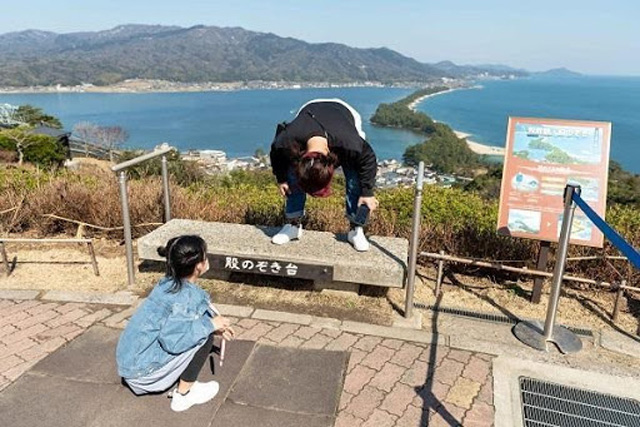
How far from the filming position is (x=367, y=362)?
298 cm

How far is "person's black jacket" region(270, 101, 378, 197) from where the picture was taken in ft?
11.5

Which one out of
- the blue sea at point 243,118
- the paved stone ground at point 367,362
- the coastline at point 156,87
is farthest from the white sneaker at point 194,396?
the coastline at point 156,87

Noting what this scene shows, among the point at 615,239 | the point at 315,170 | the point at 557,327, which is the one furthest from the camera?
the point at 557,327

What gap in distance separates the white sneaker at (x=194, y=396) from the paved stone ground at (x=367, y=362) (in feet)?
1.95

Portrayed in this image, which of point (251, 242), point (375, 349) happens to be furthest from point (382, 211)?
point (375, 349)

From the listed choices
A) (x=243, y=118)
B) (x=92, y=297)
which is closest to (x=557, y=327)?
(x=92, y=297)

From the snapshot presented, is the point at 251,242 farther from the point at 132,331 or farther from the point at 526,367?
the point at 526,367

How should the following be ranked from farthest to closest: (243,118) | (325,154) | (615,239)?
(243,118), (325,154), (615,239)

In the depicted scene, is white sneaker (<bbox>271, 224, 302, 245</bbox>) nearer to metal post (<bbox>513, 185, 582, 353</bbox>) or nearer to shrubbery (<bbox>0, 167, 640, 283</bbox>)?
shrubbery (<bbox>0, 167, 640, 283</bbox>)

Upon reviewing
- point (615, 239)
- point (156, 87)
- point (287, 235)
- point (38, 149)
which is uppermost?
point (156, 87)

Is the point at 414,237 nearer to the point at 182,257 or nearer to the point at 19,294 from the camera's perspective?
the point at 182,257

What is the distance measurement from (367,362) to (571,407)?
1.18 m

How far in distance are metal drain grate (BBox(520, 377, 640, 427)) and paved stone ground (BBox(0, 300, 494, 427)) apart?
23 centimetres

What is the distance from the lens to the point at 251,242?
4.12 m
